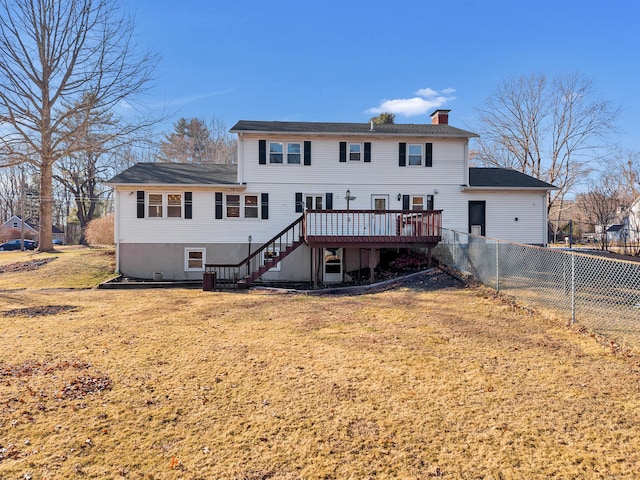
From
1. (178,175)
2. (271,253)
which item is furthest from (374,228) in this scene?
(178,175)

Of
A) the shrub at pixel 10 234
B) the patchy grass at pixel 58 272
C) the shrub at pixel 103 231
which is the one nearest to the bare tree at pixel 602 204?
the patchy grass at pixel 58 272

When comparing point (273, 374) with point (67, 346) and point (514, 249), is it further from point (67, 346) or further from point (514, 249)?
point (514, 249)

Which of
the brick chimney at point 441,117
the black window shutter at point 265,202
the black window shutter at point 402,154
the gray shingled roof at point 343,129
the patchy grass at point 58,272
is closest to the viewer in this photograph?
the patchy grass at point 58,272

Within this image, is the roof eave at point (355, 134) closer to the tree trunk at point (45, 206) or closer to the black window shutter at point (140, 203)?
the black window shutter at point (140, 203)

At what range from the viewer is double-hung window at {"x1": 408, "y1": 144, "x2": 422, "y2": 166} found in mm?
16406

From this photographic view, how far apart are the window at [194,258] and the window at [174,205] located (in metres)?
1.63

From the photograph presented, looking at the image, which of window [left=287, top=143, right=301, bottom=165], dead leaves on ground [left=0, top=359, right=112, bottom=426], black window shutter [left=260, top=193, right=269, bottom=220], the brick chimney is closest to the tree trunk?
black window shutter [left=260, top=193, right=269, bottom=220]

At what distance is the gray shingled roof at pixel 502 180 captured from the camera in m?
16.4

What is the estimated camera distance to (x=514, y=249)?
917 cm

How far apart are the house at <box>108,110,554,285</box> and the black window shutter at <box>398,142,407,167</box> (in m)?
0.05

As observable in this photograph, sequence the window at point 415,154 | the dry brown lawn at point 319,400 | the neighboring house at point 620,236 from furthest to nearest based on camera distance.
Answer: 1. the neighboring house at point 620,236
2. the window at point 415,154
3. the dry brown lawn at point 319,400

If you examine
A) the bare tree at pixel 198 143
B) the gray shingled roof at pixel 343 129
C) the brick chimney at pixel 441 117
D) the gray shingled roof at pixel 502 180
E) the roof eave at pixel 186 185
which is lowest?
the roof eave at pixel 186 185

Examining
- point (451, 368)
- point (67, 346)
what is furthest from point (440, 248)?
point (67, 346)

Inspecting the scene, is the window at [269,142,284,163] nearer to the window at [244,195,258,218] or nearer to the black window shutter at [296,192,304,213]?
the black window shutter at [296,192,304,213]
